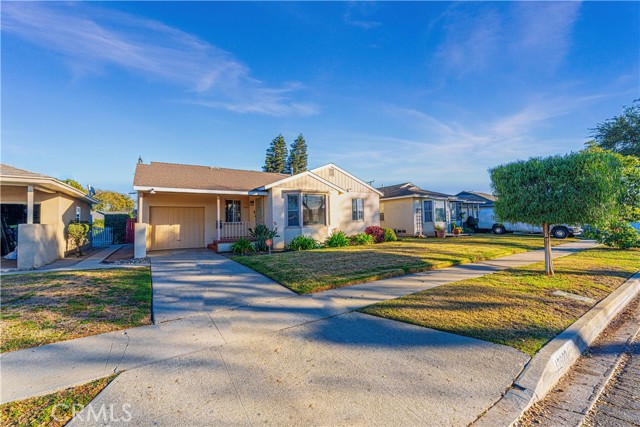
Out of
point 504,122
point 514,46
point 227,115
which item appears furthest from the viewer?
point 227,115

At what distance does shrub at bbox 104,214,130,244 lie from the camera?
18.4 m

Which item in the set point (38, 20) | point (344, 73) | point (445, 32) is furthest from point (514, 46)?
point (38, 20)

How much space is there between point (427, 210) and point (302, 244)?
11.1 m

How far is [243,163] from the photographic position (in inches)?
906

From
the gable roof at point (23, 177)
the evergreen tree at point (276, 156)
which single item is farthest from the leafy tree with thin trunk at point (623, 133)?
the evergreen tree at point (276, 156)

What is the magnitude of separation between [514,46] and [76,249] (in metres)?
20.4

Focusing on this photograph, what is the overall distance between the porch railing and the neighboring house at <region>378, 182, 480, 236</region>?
11.3 m

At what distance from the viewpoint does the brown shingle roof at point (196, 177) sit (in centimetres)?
1201

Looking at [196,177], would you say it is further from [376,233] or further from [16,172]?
[376,233]

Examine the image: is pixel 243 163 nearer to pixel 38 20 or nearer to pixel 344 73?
pixel 344 73

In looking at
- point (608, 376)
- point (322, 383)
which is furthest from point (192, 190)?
point (608, 376)

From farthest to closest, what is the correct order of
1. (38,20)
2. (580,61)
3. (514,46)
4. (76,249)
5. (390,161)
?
(390,161) → (76,249) → (580,61) → (514,46) → (38,20)

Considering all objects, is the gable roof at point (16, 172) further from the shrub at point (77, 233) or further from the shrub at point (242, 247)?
the shrub at point (242, 247)

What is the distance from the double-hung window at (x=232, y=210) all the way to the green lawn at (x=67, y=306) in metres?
7.59
